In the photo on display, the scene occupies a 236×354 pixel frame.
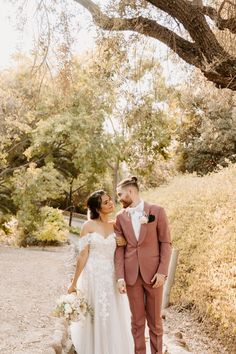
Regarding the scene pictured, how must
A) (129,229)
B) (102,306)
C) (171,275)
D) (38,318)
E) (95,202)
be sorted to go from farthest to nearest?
(171,275) → (38,318) → (102,306) → (95,202) → (129,229)

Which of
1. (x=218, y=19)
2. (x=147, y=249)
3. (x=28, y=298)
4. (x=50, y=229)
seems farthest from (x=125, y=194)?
(x=50, y=229)

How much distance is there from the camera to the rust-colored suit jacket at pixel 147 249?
16.0ft

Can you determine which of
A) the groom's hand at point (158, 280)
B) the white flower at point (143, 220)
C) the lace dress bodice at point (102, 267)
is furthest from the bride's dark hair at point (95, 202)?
the groom's hand at point (158, 280)

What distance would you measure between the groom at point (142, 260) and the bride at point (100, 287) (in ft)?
1.10

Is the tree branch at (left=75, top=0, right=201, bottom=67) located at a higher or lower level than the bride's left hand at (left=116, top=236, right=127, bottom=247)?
higher

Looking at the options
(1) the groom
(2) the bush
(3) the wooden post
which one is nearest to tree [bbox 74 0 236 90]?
(1) the groom

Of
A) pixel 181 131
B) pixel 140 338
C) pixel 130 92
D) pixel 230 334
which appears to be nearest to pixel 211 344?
pixel 230 334

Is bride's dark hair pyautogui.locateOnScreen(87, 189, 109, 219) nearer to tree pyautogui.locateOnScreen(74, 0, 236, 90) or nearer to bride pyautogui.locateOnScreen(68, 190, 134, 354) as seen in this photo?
bride pyautogui.locateOnScreen(68, 190, 134, 354)

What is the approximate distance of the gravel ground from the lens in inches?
245

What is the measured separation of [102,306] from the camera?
213 inches

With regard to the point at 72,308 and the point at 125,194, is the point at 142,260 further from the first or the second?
the point at 72,308

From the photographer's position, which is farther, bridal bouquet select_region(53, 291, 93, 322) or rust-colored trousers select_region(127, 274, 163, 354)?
bridal bouquet select_region(53, 291, 93, 322)

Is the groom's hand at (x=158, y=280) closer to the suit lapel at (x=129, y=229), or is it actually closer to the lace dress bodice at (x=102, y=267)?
the suit lapel at (x=129, y=229)

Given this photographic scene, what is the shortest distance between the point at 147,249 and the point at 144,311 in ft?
2.13
